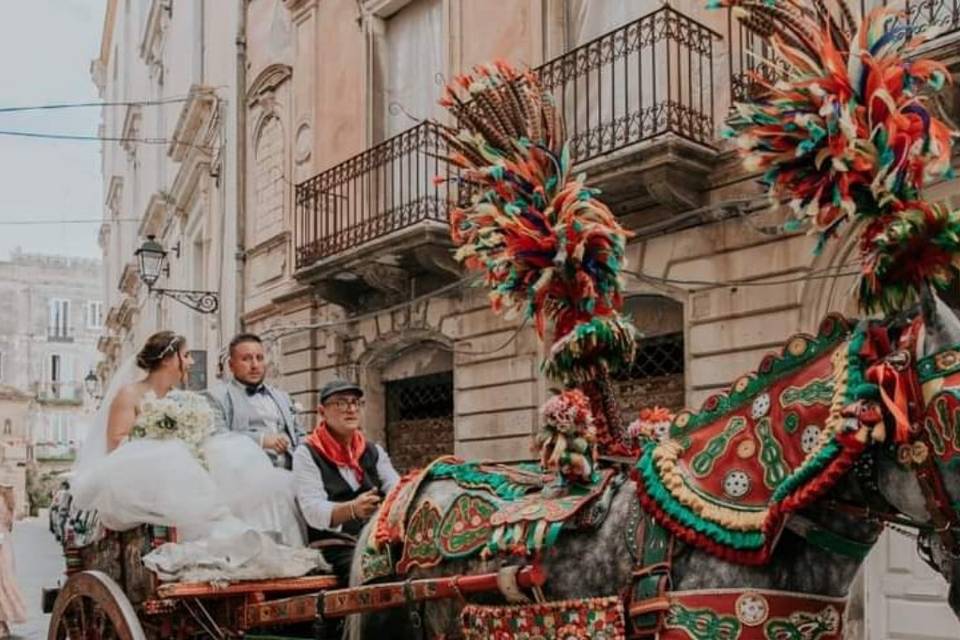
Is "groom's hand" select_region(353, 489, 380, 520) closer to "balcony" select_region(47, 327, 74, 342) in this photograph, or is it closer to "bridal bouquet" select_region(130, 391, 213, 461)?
"bridal bouquet" select_region(130, 391, 213, 461)

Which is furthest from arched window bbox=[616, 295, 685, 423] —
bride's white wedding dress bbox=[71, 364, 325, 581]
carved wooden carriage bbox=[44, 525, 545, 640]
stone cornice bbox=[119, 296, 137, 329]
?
stone cornice bbox=[119, 296, 137, 329]

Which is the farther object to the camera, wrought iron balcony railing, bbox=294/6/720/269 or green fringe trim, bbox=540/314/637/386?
wrought iron balcony railing, bbox=294/6/720/269

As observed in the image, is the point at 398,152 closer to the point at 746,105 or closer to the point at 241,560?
the point at 241,560

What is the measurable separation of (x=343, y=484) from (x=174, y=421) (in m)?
0.86

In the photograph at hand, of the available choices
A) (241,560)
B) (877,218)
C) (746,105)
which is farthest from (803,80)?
(241,560)

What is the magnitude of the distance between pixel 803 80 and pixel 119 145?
42.3 metres

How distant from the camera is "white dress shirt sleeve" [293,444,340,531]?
4754 millimetres

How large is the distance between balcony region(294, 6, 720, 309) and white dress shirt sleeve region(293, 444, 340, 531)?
248 cm

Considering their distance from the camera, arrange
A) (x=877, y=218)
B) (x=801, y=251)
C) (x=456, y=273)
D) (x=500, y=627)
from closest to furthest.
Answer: (x=877, y=218) → (x=500, y=627) → (x=801, y=251) → (x=456, y=273)

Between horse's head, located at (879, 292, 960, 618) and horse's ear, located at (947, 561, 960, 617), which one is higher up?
horse's head, located at (879, 292, 960, 618)

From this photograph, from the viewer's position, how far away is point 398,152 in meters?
12.8

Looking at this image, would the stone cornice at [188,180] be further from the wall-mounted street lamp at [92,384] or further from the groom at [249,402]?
the groom at [249,402]

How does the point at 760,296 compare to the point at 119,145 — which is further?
the point at 119,145

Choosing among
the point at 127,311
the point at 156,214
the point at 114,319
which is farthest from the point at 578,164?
the point at 114,319
